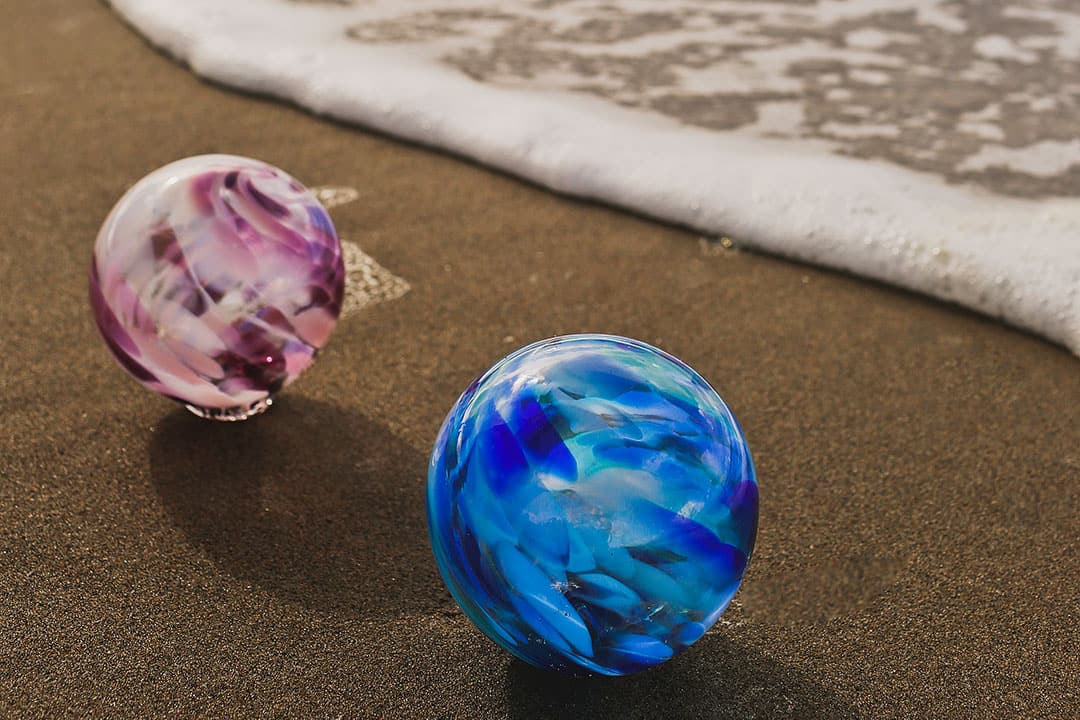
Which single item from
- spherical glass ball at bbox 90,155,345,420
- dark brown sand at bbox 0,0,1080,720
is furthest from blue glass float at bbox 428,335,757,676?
spherical glass ball at bbox 90,155,345,420

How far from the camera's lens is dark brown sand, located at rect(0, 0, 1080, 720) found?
61.7 inches

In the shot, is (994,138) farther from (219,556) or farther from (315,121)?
(219,556)

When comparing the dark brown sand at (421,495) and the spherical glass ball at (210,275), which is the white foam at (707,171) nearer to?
the dark brown sand at (421,495)

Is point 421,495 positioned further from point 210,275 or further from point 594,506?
point 594,506

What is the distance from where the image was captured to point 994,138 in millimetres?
3463

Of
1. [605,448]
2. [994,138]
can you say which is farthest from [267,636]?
[994,138]

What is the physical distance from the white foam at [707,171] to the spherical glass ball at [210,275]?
1.39 meters

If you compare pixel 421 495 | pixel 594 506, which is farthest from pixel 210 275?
pixel 594 506

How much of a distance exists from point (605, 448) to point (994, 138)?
268 cm

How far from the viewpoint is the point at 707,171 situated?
10.2ft

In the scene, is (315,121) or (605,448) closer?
(605,448)

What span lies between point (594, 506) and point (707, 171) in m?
1.99

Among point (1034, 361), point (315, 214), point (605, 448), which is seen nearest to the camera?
point (605, 448)

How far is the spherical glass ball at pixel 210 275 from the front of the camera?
179 centimetres
